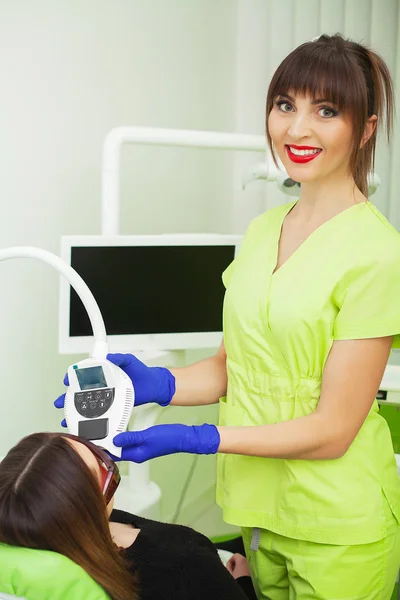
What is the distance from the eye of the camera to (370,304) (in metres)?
1.16

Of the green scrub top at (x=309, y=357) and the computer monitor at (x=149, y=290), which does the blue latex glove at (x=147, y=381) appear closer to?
the green scrub top at (x=309, y=357)

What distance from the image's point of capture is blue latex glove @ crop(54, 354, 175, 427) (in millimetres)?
1374

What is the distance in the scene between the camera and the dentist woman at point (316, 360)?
3.86ft

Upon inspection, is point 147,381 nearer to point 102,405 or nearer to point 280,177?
point 102,405

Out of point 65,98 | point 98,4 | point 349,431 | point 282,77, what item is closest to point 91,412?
point 349,431

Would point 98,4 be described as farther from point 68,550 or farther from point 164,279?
point 68,550

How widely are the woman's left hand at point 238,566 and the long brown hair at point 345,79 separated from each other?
2.74 feet

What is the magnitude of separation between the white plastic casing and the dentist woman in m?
0.03

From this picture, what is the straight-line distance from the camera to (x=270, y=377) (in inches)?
49.8

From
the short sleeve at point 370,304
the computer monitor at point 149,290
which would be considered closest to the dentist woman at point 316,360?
the short sleeve at point 370,304

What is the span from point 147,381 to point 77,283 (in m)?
0.26

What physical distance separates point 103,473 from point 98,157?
141cm

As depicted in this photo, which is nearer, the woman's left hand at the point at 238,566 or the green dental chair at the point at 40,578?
the green dental chair at the point at 40,578

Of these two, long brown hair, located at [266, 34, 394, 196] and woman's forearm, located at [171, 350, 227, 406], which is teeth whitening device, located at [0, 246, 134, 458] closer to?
woman's forearm, located at [171, 350, 227, 406]
